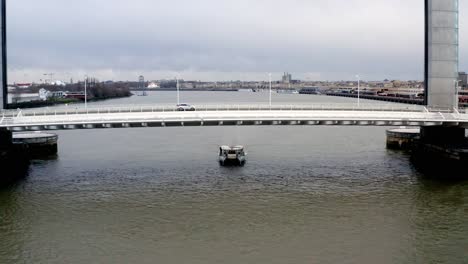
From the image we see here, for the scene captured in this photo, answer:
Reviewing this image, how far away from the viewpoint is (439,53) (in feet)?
82.3

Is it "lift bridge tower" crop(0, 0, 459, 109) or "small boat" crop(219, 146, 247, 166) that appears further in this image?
"lift bridge tower" crop(0, 0, 459, 109)

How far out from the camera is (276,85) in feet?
566

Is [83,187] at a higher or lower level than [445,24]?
lower

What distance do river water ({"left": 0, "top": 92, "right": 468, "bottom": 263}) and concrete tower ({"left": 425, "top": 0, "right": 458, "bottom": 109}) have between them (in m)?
3.41

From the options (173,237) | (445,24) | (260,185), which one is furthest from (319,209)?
(445,24)

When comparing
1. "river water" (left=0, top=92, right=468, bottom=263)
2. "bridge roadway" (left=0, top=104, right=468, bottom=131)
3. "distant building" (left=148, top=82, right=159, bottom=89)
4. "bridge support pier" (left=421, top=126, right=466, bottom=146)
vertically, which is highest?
"distant building" (left=148, top=82, right=159, bottom=89)

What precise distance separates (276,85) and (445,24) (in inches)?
5837

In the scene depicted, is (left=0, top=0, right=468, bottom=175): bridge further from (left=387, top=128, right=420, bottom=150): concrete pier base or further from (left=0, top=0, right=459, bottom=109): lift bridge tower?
(left=387, top=128, right=420, bottom=150): concrete pier base

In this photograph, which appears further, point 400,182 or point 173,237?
point 400,182

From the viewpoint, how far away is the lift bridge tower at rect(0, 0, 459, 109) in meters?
24.6

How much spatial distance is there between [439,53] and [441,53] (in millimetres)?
92

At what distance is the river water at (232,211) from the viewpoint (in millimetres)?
12648

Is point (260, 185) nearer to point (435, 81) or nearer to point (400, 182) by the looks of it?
point (400, 182)

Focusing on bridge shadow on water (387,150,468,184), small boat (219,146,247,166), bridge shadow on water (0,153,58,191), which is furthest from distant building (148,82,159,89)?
bridge shadow on water (387,150,468,184)
